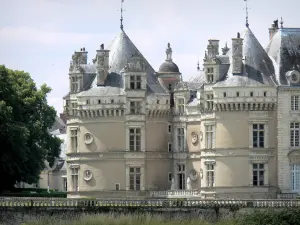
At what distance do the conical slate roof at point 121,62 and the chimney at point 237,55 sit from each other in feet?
20.3

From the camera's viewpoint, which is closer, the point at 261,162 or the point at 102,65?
the point at 261,162

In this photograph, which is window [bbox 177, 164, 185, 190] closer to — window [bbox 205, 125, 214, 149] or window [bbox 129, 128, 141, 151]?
window [bbox 129, 128, 141, 151]

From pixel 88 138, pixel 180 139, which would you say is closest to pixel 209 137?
pixel 180 139

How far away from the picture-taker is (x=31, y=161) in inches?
3863

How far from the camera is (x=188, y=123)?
3713 inches

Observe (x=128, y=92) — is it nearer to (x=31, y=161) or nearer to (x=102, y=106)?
(x=102, y=106)

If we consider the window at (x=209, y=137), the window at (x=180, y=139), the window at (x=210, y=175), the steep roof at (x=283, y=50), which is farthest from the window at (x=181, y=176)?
the steep roof at (x=283, y=50)

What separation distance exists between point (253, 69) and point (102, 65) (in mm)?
9080

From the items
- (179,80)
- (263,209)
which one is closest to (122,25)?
(179,80)

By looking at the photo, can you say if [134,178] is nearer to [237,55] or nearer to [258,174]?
[258,174]

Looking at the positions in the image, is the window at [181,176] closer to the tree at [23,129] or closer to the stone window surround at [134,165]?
the stone window surround at [134,165]

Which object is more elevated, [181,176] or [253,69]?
[253,69]

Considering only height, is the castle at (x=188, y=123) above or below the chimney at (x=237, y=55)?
below

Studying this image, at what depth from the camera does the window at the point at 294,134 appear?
89.9 meters
